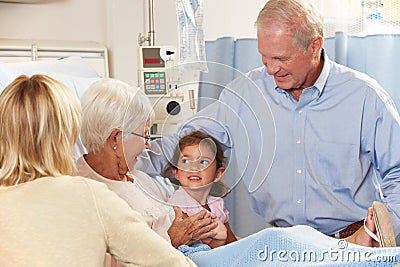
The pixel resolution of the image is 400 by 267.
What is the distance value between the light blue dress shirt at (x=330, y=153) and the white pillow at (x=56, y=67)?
74cm

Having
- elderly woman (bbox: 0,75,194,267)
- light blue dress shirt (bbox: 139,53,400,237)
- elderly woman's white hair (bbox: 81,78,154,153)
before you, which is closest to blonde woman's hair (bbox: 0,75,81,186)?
elderly woman (bbox: 0,75,194,267)

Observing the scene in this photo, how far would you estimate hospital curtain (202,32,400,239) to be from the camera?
1.75 metres

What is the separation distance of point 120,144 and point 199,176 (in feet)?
0.69

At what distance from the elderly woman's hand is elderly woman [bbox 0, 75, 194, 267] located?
11.5 inches

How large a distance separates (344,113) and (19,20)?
172 cm

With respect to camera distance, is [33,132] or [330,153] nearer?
[33,132]

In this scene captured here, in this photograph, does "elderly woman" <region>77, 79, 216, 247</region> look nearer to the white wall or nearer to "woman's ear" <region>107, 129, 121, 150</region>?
"woman's ear" <region>107, 129, 121, 150</region>

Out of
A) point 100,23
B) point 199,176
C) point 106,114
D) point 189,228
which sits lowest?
point 189,228

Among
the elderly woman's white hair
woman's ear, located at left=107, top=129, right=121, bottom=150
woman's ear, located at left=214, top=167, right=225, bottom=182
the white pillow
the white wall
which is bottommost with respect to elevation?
woman's ear, located at left=214, top=167, right=225, bottom=182

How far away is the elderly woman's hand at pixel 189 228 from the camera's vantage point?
1.55 m

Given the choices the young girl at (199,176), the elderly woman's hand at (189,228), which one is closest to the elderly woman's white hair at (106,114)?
the young girl at (199,176)

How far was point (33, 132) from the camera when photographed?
1.22 metres

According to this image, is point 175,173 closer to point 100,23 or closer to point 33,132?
point 33,132

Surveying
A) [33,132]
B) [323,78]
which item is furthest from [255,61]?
[33,132]
